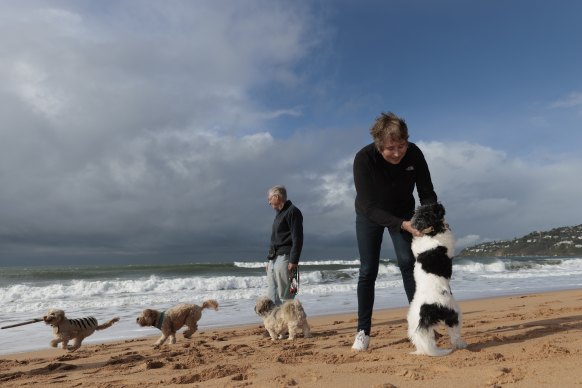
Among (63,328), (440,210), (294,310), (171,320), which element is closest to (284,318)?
(294,310)

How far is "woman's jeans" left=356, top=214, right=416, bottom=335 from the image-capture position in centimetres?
422

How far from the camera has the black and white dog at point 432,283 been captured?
11.6ft

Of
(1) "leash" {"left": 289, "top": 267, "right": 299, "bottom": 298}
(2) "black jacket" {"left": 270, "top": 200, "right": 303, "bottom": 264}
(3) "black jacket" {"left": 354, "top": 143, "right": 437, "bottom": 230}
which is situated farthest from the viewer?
(1) "leash" {"left": 289, "top": 267, "right": 299, "bottom": 298}

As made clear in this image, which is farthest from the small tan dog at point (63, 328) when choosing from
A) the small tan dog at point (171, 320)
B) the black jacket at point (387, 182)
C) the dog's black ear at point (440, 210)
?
the dog's black ear at point (440, 210)

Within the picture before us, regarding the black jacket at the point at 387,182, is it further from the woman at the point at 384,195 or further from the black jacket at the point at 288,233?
the black jacket at the point at 288,233

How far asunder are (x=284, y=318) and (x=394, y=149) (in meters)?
3.17

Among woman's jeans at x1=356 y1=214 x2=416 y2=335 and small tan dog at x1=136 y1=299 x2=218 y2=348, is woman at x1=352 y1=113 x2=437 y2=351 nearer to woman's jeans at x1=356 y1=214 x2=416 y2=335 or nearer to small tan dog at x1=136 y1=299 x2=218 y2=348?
woman's jeans at x1=356 y1=214 x2=416 y2=335

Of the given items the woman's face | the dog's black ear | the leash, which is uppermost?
the woman's face

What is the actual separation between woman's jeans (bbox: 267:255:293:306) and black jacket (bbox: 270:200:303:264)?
134 mm

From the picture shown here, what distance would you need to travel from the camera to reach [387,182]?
4.14 meters

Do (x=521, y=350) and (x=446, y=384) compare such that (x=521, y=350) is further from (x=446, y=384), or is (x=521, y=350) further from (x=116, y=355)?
(x=116, y=355)

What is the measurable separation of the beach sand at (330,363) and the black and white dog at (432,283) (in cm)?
19

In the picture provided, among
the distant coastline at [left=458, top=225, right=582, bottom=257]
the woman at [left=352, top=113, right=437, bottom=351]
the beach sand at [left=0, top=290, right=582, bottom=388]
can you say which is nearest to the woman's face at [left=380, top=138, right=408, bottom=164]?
the woman at [left=352, top=113, right=437, bottom=351]

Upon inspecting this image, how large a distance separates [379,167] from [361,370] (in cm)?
180
